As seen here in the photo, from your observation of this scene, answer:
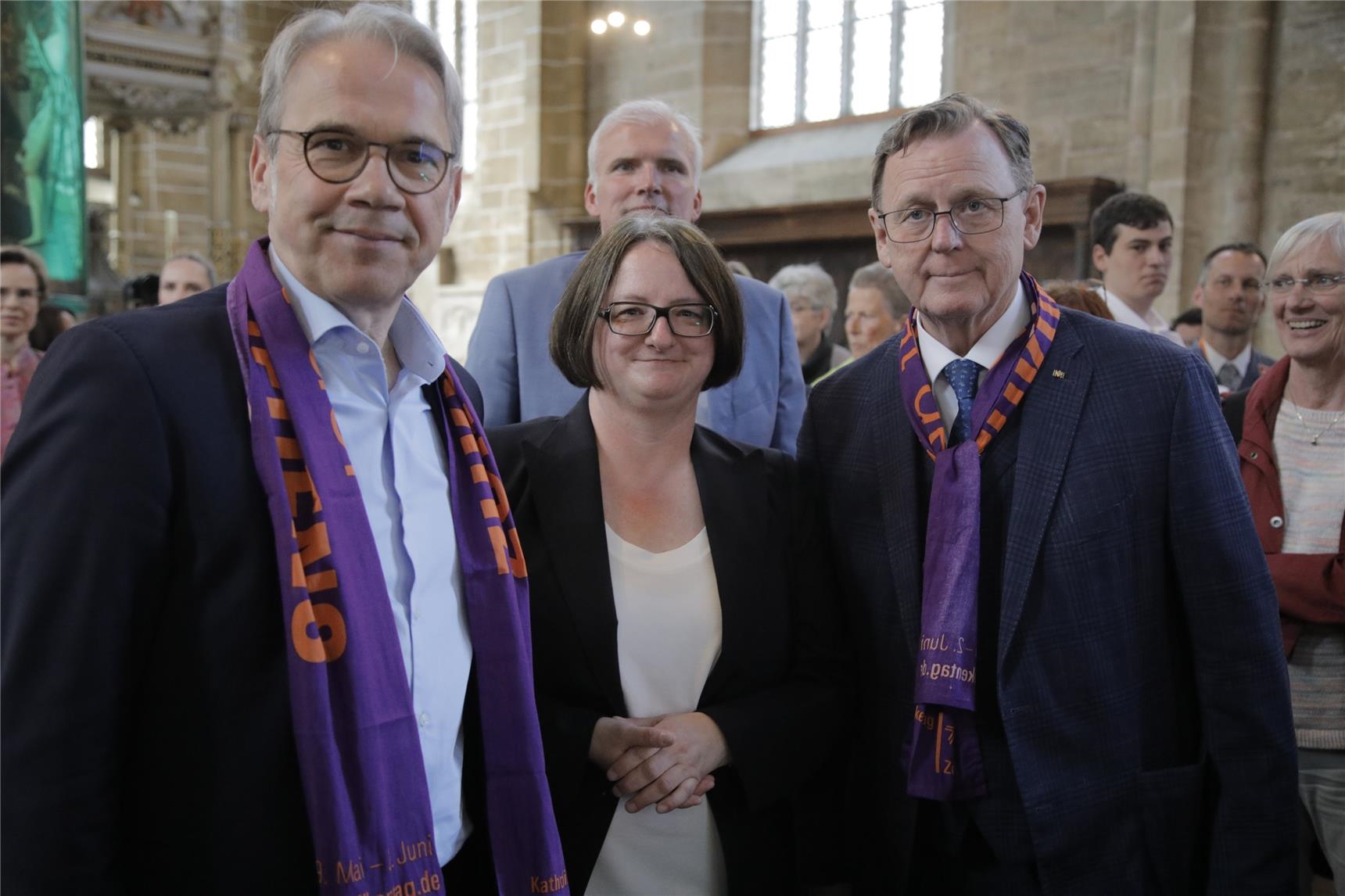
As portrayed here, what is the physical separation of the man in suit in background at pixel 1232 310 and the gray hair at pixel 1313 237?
1793 mm

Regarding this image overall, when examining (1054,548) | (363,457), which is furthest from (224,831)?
(1054,548)

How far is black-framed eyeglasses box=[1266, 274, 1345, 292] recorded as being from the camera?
2650 mm

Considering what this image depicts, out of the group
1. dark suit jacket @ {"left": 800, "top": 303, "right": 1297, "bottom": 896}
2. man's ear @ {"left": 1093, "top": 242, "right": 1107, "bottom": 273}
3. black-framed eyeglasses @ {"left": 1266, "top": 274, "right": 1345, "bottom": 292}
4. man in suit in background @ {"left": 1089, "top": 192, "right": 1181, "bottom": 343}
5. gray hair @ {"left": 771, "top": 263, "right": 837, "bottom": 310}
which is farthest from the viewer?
gray hair @ {"left": 771, "top": 263, "right": 837, "bottom": 310}

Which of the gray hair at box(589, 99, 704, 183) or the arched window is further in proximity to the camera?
the arched window

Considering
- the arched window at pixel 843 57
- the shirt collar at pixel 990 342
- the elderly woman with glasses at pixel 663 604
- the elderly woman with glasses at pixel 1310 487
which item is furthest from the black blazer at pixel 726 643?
the arched window at pixel 843 57

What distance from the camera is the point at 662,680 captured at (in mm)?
1958

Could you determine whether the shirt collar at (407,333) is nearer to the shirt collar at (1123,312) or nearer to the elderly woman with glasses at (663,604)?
the elderly woman with glasses at (663,604)

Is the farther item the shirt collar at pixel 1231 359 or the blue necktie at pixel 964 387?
the shirt collar at pixel 1231 359

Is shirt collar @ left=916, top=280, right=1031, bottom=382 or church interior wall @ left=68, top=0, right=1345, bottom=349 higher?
church interior wall @ left=68, top=0, right=1345, bottom=349

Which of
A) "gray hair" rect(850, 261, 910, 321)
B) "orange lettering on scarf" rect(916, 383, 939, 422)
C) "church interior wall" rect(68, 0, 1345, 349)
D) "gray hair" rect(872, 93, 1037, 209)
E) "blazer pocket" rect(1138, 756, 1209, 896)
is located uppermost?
"church interior wall" rect(68, 0, 1345, 349)

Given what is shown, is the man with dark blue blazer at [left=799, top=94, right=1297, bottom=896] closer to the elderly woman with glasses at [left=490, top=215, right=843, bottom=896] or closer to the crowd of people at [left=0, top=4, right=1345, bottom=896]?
the crowd of people at [left=0, top=4, right=1345, bottom=896]

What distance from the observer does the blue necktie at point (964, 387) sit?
1.96m

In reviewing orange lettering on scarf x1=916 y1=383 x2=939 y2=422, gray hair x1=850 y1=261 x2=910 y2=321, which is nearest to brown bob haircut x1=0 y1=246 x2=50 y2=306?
gray hair x1=850 y1=261 x2=910 y2=321

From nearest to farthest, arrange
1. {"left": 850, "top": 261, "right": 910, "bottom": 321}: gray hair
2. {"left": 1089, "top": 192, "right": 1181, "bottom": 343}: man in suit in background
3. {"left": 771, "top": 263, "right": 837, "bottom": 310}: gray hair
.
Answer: {"left": 1089, "top": 192, "right": 1181, "bottom": 343}: man in suit in background, {"left": 850, "top": 261, "right": 910, "bottom": 321}: gray hair, {"left": 771, "top": 263, "right": 837, "bottom": 310}: gray hair
